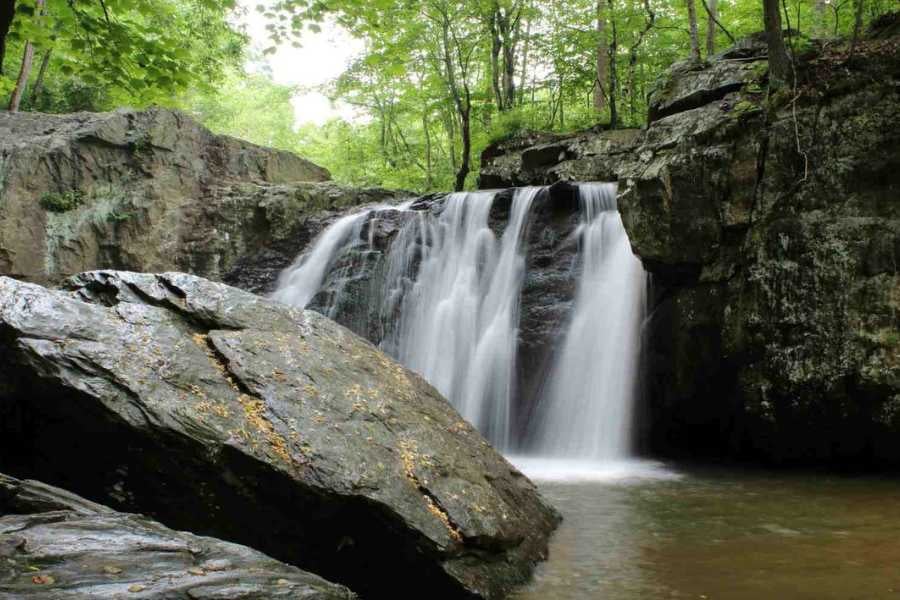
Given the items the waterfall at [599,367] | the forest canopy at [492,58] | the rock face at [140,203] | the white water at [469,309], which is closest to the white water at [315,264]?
the rock face at [140,203]

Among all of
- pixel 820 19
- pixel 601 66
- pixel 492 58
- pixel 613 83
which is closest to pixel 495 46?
pixel 492 58

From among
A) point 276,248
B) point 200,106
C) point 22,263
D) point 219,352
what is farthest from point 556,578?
point 200,106

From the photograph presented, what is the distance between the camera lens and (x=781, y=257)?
738cm

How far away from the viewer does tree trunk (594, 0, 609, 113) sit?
15.5 m

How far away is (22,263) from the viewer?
38.0 ft

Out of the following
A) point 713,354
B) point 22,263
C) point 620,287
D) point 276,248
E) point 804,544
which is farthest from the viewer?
point 276,248

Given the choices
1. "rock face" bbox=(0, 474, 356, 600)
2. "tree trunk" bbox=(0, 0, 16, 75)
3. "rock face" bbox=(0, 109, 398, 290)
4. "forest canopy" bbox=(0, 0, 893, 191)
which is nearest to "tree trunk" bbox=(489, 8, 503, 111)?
"forest canopy" bbox=(0, 0, 893, 191)

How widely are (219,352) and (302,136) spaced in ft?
103

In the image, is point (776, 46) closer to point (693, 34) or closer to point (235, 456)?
point (693, 34)

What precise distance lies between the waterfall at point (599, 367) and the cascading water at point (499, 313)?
0.01 m

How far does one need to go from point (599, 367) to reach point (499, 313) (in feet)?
5.70

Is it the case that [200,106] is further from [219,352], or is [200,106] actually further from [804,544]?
[804,544]

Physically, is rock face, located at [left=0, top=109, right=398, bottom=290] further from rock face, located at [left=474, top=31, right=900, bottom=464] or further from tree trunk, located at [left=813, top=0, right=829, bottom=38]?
tree trunk, located at [left=813, top=0, right=829, bottom=38]

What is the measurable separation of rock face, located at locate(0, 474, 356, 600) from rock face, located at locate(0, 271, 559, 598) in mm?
463
